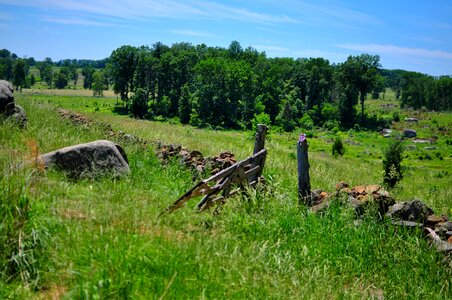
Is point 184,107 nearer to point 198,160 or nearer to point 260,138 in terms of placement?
point 198,160

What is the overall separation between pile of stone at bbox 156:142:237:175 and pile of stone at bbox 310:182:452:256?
2.62 metres

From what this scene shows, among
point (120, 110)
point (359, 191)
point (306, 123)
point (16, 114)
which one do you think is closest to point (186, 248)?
point (359, 191)

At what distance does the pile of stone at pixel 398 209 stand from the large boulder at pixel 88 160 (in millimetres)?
4038

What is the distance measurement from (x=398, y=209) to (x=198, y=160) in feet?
16.9

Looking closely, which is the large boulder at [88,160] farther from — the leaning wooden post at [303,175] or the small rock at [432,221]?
the small rock at [432,221]

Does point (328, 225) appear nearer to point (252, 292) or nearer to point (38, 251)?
point (252, 292)

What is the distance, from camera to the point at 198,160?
10.8 meters

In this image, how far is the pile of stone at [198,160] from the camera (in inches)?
400

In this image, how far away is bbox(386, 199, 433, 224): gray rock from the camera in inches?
304

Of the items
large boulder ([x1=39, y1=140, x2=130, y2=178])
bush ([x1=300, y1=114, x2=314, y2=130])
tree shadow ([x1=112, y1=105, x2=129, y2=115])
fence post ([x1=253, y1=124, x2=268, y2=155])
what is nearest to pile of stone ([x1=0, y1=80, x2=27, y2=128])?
large boulder ([x1=39, y1=140, x2=130, y2=178])

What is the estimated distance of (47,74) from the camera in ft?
564

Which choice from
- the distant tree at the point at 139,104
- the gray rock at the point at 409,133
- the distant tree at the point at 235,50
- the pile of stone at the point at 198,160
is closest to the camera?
the pile of stone at the point at 198,160

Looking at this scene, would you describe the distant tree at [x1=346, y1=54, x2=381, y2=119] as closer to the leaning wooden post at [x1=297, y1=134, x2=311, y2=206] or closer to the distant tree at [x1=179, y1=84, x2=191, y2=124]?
the distant tree at [x1=179, y1=84, x2=191, y2=124]

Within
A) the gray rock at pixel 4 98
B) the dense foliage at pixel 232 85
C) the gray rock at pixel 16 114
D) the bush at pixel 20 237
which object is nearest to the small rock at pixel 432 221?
the bush at pixel 20 237
